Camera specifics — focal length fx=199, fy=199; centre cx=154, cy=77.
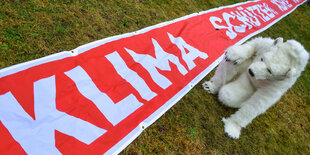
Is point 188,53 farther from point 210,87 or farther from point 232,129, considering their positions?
point 232,129

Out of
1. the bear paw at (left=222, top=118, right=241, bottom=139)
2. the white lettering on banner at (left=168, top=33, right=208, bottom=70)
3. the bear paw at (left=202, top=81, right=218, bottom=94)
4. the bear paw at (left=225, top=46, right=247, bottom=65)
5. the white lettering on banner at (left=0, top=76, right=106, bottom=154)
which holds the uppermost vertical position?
the bear paw at (left=225, top=46, right=247, bottom=65)

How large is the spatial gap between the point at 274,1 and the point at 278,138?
214 inches

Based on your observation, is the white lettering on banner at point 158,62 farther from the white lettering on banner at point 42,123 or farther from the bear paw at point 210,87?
the white lettering on banner at point 42,123

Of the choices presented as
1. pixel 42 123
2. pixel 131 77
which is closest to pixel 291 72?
pixel 131 77

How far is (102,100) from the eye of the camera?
1955 millimetres

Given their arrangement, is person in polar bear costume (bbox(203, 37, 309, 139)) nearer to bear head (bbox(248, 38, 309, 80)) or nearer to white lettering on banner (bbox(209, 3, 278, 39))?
bear head (bbox(248, 38, 309, 80))

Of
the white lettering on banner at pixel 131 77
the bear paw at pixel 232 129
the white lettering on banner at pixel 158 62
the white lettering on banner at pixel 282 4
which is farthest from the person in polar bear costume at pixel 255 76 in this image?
the white lettering on banner at pixel 282 4

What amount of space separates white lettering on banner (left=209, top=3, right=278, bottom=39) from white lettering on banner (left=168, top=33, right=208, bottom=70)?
41.1 inches

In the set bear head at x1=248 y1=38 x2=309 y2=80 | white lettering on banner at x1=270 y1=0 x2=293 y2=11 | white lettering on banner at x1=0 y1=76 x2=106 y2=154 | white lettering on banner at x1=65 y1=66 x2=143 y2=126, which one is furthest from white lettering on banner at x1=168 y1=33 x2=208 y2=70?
white lettering on banner at x1=270 y1=0 x2=293 y2=11

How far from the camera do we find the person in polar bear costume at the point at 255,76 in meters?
1.81

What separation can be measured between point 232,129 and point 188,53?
1.23 m

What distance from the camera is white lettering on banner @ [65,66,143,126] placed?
6.25ft

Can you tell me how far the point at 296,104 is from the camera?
360cm

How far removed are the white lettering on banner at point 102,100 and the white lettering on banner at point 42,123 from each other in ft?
0.59
